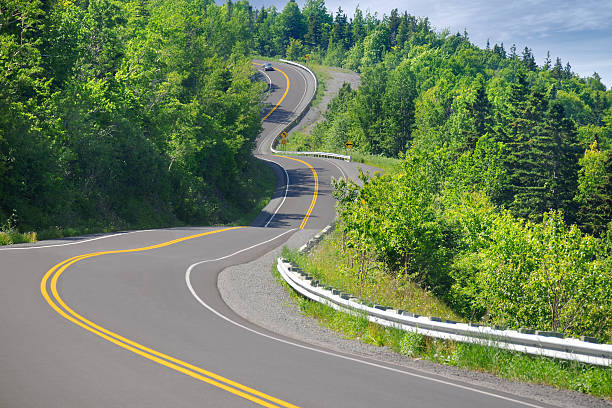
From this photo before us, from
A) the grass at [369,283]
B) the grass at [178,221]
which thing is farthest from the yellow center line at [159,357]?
the grass at [178,221]

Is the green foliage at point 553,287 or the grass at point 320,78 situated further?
the grass at point 320,78

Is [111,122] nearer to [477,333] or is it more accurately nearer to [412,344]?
[412,344]

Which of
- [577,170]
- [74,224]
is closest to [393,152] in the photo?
[577,170]

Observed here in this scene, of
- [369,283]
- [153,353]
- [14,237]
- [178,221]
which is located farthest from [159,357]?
[178,221]

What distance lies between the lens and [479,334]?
10008 millimetres

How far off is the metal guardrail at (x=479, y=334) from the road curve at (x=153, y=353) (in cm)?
140

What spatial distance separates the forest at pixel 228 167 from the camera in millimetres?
19922

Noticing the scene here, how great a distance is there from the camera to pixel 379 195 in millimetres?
24297

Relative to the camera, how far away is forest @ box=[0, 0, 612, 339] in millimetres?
19922

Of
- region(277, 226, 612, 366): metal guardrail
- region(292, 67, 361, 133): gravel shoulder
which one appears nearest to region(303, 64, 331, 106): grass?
region(292, 67, 361, 133): gravel shoulder

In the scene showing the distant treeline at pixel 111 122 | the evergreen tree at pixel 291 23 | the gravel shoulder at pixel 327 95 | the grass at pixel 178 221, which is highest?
the evergreen tree at pixel 291 23

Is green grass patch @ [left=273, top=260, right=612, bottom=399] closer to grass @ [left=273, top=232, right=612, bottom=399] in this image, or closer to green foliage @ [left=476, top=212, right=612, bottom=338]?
grass @ [left=273, top=232, right=612, bottom=399]

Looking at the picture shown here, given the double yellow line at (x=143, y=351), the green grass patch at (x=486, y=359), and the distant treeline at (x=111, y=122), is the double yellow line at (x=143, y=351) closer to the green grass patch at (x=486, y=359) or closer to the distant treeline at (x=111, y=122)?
the green grass patch at (x=486, y=359)

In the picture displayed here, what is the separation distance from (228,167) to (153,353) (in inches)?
1713
